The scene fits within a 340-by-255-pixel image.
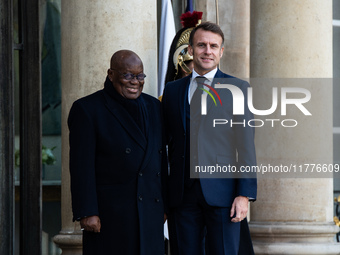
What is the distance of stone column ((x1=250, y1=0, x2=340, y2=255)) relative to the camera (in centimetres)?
666

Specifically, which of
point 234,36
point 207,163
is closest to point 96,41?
point 207,163

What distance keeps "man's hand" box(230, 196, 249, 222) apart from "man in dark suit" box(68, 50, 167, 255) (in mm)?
476

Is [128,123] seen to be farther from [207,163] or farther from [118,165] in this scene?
[207,163]

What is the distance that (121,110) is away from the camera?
4723 millimetres

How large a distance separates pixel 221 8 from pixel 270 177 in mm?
2397

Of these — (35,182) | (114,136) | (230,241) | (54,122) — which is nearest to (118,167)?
(114,136)

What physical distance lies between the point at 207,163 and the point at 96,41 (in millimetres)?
1367

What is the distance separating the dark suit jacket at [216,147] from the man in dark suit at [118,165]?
0.19 meters

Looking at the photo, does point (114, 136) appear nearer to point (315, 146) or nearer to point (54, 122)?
point (315, 146)

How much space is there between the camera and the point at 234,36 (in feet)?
27.5

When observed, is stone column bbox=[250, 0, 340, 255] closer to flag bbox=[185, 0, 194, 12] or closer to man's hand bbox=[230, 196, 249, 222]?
flag bbox=[185, 0, 194, 12]

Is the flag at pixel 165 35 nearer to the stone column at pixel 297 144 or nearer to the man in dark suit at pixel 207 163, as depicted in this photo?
the stone column at pixel 297 144

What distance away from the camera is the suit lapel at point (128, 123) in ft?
15.4

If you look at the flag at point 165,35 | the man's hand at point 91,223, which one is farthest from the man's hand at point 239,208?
the flag at point 165,35
